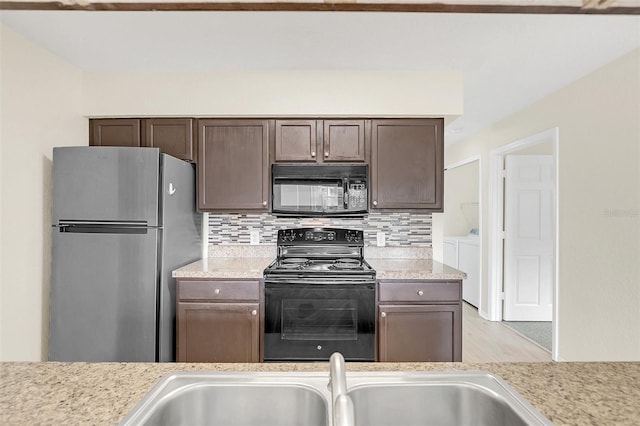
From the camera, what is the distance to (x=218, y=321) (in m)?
2.35

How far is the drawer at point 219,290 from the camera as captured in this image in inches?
92.7

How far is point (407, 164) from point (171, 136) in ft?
6.04

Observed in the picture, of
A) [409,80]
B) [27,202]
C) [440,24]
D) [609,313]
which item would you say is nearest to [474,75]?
[409,80]

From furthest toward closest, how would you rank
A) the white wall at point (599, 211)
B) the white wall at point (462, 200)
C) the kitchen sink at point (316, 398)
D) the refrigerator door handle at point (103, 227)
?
the white wall at point (462, 200)
the white wall at point (599, 211)
the refrigerator door handle at point (103, 227)
the kitchen sink at point (316, 398)

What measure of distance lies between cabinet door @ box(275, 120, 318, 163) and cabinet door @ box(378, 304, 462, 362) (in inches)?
49.6

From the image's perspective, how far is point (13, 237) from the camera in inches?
83.2

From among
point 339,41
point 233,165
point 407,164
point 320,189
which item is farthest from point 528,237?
point 233,165

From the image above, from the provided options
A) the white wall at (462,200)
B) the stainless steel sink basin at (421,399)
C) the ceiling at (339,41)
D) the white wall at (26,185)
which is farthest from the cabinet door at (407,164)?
the white wall at (462,200)

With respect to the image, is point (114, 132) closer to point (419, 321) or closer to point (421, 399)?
point (419, 321)

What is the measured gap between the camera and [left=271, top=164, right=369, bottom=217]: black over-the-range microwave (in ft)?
8.82

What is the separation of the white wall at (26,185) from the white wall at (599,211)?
3876 mm

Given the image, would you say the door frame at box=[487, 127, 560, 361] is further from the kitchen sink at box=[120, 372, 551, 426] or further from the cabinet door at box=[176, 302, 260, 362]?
the kitchen sink at box=[120, 372, 551, 426]

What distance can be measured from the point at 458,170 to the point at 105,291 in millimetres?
5579

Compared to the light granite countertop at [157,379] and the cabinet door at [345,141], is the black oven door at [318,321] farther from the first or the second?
the light granite countertop at [157,379]
